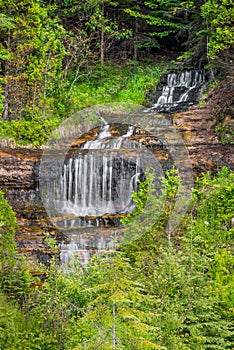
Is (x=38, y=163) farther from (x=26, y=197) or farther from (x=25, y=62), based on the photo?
(x=25, y=62)

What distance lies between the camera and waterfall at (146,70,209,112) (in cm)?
1508

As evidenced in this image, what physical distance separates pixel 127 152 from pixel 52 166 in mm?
2151

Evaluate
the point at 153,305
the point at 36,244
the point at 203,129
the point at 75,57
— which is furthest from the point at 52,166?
the point at 153,305

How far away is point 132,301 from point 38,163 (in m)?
9.33

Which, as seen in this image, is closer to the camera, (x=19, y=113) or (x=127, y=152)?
(x=127, y=152)

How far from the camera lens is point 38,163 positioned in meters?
12.2

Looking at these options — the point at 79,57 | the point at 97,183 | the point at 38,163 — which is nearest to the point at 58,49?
the point at 79,57

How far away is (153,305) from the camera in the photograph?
17.0ft

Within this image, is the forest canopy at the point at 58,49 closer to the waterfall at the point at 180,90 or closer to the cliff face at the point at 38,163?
the waterfall at the point at 180,90

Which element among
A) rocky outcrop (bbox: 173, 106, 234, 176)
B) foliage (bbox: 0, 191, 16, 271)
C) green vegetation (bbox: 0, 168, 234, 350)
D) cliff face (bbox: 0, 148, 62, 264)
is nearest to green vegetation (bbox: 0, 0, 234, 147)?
cliff face (bbox: 0, 148, 62, 264)

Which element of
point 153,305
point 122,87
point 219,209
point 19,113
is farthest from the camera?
point 122,87

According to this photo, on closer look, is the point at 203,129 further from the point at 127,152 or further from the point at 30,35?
the point at 30,35

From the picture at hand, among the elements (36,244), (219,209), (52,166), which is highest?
(52,166)

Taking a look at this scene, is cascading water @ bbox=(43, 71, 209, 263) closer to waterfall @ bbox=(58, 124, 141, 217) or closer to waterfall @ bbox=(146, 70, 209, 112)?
waterfall @ bbox=(58, 124, 141, 217)
